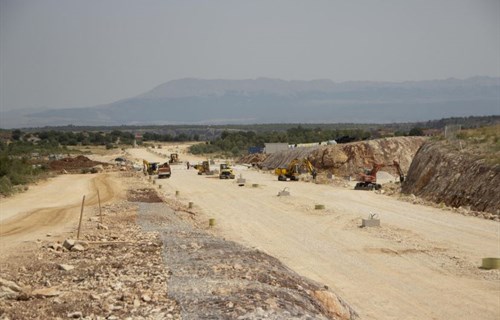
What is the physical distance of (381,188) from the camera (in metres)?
46.6

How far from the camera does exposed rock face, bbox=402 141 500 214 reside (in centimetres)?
3073

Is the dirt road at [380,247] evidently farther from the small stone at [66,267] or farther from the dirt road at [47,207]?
the small stone at [66,267]

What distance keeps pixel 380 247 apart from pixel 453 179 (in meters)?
13.0

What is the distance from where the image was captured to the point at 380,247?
76.9ft

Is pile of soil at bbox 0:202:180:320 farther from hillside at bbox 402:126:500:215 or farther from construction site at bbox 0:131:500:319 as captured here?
hillside at bbox 402:126:500:215

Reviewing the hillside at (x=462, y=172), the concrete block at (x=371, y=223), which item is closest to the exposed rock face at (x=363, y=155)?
the hillside at (x=462, y=172)

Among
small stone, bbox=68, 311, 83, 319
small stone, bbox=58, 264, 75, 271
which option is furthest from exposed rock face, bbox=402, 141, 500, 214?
small stone, bbox=68, 311, 83, 319

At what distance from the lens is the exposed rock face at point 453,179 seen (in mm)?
30734

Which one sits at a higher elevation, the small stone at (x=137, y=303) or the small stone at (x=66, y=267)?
the small stone at (x=137, y=303)

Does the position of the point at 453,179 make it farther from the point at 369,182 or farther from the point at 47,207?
the point at 47,207

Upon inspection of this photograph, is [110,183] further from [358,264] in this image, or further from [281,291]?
[281,291]

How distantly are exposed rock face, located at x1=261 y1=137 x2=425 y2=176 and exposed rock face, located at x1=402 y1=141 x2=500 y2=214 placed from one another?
1773 cm

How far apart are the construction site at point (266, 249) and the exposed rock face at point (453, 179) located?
0.09 meters

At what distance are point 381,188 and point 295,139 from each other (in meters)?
65.7
